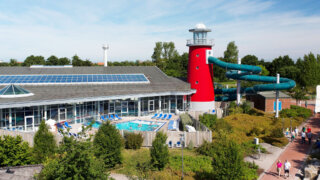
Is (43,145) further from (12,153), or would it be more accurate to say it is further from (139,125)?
(139,125)

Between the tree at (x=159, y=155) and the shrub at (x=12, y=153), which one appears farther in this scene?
the tree at (x=159, y=155)

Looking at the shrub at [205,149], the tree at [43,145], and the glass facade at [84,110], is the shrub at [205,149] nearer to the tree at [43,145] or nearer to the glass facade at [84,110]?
the tree at [43,145]

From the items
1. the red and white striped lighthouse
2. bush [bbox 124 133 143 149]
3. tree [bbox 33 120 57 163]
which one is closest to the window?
the red and white striped lighthouse

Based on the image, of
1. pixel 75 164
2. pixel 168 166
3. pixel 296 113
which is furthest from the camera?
pixel 296 113

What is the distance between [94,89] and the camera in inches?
1297

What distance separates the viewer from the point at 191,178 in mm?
A: 17125

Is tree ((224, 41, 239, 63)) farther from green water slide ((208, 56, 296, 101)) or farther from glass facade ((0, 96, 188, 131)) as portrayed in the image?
glass facade ((0, 96, 188, 131))

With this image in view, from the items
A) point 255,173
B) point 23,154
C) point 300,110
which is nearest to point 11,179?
point 23,154

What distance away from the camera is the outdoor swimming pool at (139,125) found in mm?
28598

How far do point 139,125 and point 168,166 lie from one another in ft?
35.3

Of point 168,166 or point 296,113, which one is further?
point 296,113

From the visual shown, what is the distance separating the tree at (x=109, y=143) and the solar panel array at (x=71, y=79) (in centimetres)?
1785

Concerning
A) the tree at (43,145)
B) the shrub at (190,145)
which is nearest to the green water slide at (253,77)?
the shrub at (190,145)

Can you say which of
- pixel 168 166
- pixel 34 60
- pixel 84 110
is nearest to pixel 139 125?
pixel 84 110
